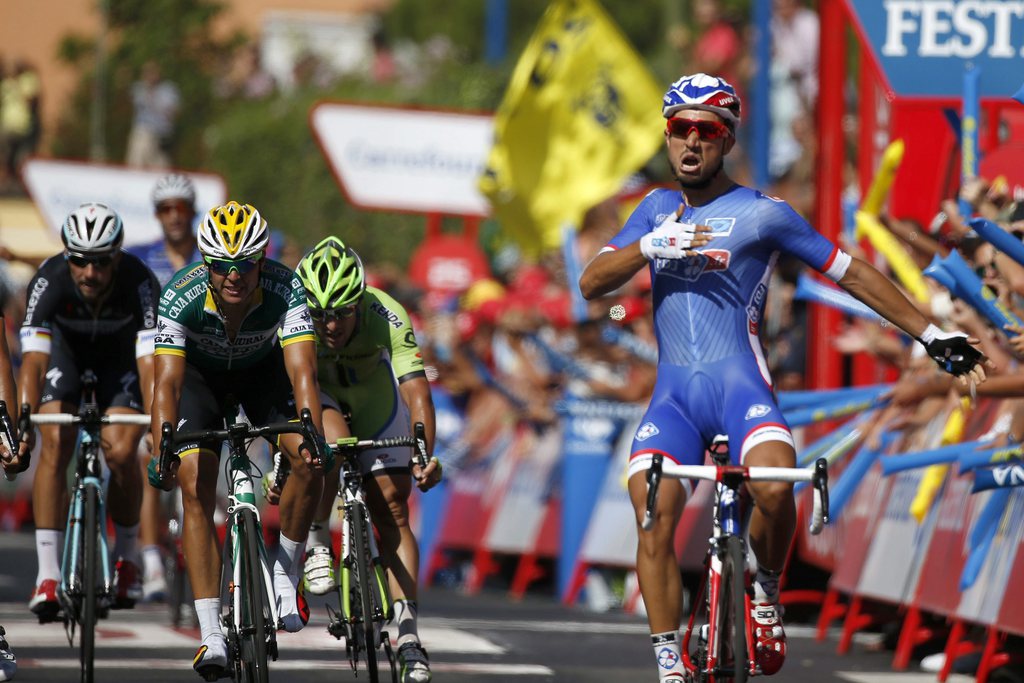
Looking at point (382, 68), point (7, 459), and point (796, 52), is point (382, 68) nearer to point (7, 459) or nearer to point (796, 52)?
point (796, 52)

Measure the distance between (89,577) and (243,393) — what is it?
3.82 ft

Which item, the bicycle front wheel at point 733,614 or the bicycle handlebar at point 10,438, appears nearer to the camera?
the bicycle front wheel at point 733,614

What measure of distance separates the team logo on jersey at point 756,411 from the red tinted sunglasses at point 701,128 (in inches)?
43.8

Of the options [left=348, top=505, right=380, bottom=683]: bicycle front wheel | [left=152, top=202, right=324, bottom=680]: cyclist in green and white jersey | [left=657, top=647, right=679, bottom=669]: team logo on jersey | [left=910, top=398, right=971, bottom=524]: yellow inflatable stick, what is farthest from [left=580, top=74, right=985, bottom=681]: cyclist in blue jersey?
[left=910, top=398, right=971, bottom=524]: yellow inflatable stick

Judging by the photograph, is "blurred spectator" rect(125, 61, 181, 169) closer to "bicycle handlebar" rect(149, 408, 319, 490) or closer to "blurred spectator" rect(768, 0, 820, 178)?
"blurred spectator" rect(768, 0, 820, 178)

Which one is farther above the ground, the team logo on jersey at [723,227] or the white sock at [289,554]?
the team logo on jersey at [723,227]

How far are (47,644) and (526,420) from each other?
21.2 feet

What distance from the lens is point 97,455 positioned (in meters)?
10.9

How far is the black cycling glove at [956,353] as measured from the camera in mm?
8180

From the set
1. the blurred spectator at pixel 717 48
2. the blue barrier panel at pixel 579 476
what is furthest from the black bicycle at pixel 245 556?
the blurred spectator at pixel 717 48

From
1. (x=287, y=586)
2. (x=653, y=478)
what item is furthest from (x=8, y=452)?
(x=653, y=478)

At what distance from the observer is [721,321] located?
884cm

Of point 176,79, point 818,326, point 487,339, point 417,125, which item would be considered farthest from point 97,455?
point 176,79

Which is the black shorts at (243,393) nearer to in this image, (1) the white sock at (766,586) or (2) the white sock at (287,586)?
(2) the white sock at (287,586)
